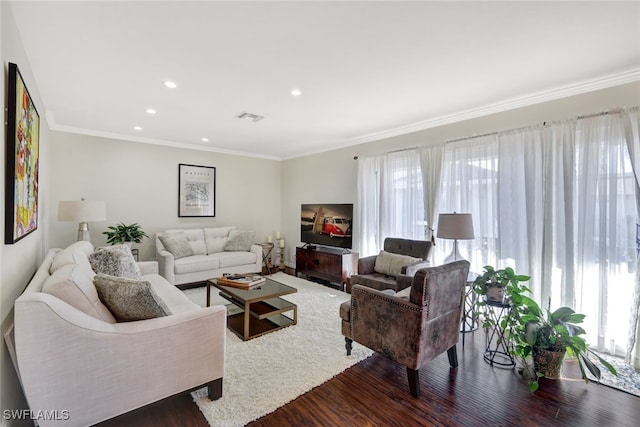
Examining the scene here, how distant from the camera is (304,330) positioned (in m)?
3.03

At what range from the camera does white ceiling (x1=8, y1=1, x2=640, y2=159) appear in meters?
1.71

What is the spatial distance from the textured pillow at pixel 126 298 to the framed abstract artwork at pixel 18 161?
0.53m

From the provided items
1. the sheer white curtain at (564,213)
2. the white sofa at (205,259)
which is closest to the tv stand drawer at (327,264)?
the white sofa at (205,259)

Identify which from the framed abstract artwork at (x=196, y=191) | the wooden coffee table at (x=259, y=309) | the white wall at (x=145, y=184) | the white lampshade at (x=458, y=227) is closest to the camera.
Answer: the wooden coffee table at (x=259, y=309)

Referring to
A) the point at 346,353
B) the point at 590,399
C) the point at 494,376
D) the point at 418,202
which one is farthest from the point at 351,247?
the point at 590,399

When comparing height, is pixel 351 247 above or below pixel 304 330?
above

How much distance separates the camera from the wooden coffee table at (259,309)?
2.84 metres

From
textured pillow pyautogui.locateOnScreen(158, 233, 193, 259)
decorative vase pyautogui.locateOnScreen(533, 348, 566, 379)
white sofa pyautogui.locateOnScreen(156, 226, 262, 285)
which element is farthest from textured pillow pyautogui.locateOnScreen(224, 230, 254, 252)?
decorative vase pyautogui.locateOnScreen(533, 348, 566, 379)

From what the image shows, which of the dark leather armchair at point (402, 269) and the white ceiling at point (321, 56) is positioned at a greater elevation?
the white ceiling at point (321, 56)

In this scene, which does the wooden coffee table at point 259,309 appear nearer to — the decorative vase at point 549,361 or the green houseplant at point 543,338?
the green houseplant at point 543,338

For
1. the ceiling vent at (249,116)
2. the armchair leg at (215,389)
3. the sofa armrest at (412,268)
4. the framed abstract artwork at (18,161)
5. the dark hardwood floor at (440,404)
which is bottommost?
the dark hardwood floor at (440,404)

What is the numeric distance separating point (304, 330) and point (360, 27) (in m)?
2.79

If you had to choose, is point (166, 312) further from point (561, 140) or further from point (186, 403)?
point (561, 140)

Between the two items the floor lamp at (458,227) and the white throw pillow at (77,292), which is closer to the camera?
the white throw pillow at (77,292)
